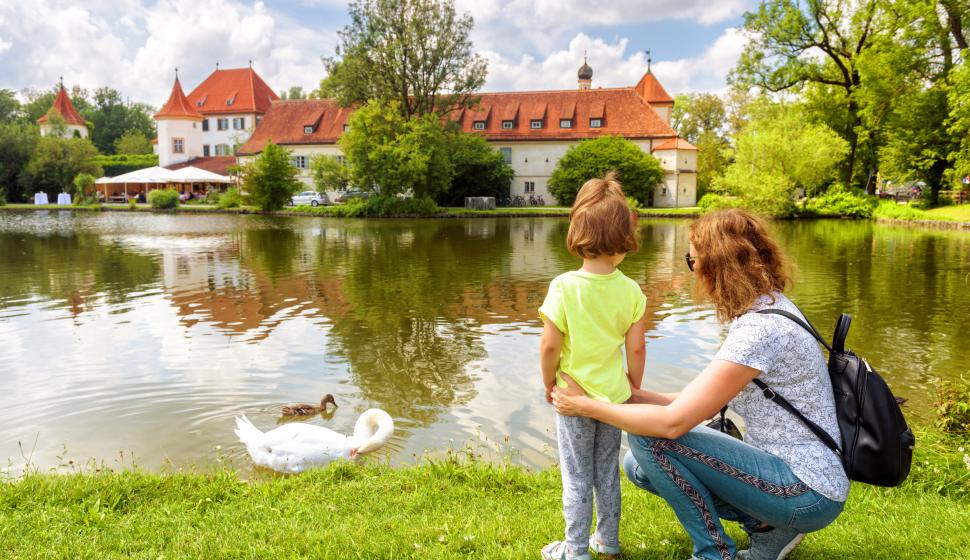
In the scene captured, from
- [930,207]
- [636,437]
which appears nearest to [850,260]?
[636,437]

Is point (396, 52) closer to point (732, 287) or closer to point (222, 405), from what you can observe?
point (222, 405)

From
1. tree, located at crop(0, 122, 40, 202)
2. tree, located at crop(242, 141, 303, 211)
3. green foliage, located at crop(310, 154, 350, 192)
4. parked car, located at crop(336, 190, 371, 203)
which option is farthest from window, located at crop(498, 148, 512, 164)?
tree, located at crop(0, 122, 40, 202)

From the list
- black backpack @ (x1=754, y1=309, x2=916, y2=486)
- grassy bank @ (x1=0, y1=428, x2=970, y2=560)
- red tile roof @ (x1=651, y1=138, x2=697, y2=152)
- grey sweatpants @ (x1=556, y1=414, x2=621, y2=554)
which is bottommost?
grassy bank @ (x1=0, y1=428, x2=970, y2=560)

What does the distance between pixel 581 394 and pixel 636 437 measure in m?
0.29

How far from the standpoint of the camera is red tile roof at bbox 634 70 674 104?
187 feet

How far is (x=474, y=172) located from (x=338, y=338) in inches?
1631

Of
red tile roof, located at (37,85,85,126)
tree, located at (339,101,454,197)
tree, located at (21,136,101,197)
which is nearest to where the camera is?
tree, located at (339,101,454,197)

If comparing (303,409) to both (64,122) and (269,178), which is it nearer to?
(269,178)

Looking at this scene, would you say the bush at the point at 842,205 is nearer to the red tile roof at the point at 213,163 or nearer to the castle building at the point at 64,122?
the red tile roof at the point at 213,163

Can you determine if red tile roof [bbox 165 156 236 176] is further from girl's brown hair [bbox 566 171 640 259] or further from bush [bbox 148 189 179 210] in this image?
girl's brown hair [bbox 566 171 640 259]

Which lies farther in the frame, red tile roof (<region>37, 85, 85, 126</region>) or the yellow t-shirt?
red tile roof (<region>37, 85, 85, 126</region>)

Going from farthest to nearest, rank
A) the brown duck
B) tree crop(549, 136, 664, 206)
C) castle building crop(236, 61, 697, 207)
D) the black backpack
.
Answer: castle building crop(236, 61, 697, 207) → tree crop(549, 136, 664, 206) → the brown duck → the black backpack

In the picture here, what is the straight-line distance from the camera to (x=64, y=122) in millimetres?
66438

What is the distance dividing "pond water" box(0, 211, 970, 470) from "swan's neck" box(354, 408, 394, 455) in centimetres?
28
